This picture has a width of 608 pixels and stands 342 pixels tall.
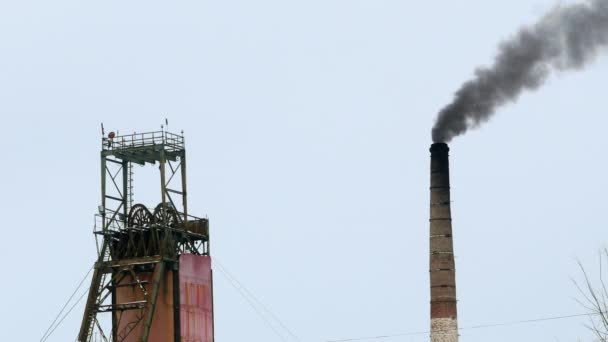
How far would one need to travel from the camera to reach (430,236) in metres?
70.4

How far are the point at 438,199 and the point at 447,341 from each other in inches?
257

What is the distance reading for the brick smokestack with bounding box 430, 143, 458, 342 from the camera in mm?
69812

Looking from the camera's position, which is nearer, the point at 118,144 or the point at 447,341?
the point at 447,341

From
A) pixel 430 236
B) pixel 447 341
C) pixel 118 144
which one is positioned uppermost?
pixel 118 144

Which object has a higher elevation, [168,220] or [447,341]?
[168,220]

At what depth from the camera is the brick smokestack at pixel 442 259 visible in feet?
229

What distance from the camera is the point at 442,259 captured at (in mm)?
70312

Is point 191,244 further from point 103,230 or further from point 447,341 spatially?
point 447,341

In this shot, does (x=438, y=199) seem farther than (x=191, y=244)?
No

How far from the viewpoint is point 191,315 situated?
238ft

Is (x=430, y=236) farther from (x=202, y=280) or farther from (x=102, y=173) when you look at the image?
(x=102, y=173)

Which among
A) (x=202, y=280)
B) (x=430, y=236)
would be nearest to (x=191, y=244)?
(x=202, y=280)

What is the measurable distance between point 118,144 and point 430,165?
50.6 ft

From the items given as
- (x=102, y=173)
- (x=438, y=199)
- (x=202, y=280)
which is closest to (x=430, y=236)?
(x=438, y=199)
